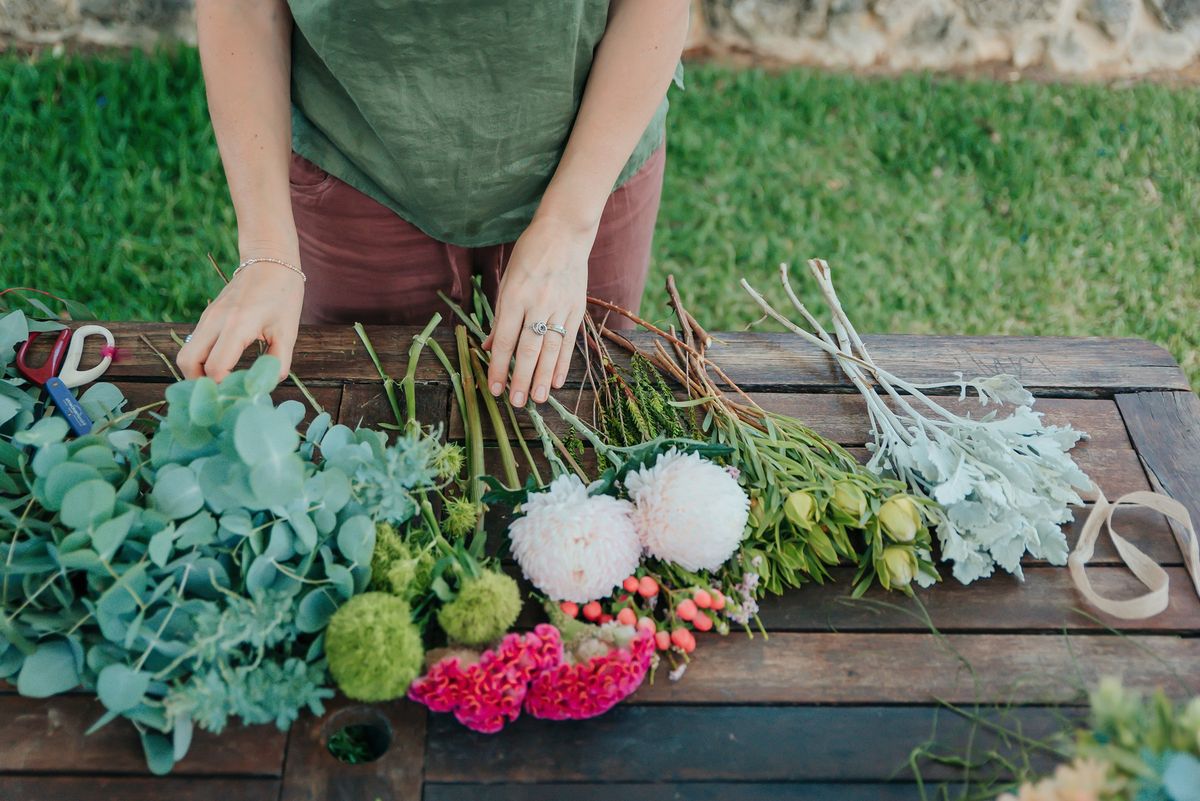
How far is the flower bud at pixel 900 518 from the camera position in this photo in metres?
1.11

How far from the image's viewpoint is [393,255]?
150 centimetres

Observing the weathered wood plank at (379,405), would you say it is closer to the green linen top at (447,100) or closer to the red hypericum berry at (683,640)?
the green linen top at (447,100)

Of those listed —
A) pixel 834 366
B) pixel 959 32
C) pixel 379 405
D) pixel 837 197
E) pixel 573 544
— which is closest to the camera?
pixel 573 544

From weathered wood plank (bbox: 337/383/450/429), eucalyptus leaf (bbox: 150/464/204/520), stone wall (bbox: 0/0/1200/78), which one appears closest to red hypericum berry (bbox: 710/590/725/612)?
weathered wood plank (bbox: 337/383/450/429)

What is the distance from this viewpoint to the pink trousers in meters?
1.46

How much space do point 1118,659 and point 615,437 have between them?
683mm

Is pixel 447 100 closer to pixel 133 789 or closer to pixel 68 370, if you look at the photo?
pixel 68 370

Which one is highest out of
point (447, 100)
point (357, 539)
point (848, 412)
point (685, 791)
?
point (447, 100)

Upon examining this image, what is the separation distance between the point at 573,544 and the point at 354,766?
0.33 meters

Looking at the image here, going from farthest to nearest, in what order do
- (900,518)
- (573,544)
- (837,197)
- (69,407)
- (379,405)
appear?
(837,197), (379,405), (69,407), (900,518), (573,544)

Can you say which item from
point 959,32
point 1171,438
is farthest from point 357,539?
point 959,32

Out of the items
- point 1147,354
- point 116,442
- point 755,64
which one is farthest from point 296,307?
point 755,64

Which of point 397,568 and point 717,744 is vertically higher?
point 397,568

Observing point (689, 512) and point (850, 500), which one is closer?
point (689, 512)
